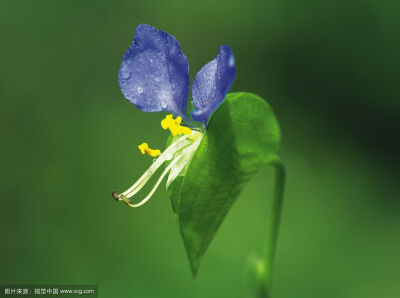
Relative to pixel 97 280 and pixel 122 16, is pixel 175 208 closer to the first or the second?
pixel 97 280

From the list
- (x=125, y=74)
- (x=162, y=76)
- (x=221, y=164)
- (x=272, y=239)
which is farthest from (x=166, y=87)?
(x=272, y=239)

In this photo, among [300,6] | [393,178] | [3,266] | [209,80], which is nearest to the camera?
[209,80]

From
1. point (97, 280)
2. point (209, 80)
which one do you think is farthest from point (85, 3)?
point (209, 80)

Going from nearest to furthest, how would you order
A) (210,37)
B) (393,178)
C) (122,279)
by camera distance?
(122,279)
(393,178)
(210,37)

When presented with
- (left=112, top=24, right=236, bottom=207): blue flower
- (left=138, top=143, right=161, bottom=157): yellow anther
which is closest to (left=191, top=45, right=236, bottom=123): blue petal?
(left=112, top=24, right=236, bottom=207): blue flower

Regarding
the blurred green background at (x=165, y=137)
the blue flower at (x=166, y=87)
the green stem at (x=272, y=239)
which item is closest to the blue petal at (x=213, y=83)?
the blue flower at (x=166, y=87)

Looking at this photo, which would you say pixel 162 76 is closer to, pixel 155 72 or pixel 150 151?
pixel 155 72
